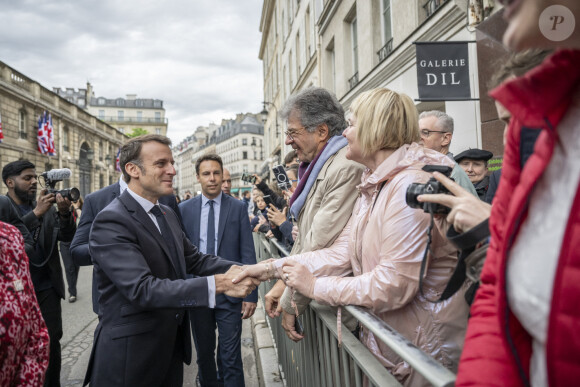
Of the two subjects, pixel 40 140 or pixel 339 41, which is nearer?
pixel 339 41

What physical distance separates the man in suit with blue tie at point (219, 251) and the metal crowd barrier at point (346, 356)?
0.96 meters

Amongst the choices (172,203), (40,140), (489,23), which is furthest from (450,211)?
(40,140)

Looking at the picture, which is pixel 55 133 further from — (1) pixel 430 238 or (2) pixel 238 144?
(2) pixel 238 144

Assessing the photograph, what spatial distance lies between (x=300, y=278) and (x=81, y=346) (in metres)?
4.44

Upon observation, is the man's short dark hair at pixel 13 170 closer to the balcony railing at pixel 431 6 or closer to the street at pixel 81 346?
the street at pixel 81 346

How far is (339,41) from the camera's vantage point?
1272 centimetres

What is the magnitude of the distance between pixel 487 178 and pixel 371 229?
2.81 metres

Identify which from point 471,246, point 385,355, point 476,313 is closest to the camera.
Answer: point 476,313

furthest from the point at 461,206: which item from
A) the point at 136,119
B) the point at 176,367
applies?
the point at 136,119

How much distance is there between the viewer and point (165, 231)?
2650mm

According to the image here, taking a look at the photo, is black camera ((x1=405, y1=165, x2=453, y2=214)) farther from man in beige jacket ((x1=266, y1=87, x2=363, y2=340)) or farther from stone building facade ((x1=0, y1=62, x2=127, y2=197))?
stone building facade ((x1=0, y1=62, x2=127, y2=197))

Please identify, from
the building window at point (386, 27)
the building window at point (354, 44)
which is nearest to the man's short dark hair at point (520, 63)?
the building window at point (386, 27)

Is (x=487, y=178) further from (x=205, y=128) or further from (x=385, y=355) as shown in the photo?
(x=205, y=128)

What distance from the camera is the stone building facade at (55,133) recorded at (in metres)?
21.3
